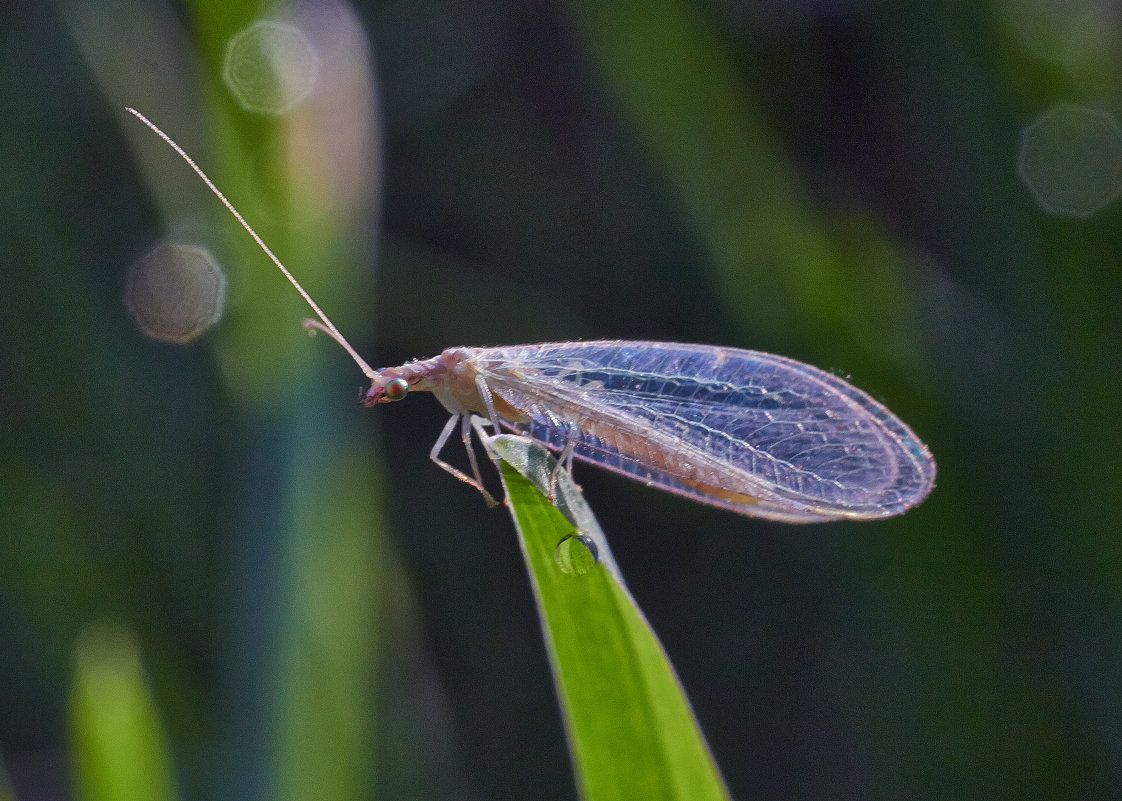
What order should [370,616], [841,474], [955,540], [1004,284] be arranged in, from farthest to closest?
[1004,284], [955,540], [370,616], [841,474]

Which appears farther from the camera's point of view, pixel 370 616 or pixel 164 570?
pixel 164 570

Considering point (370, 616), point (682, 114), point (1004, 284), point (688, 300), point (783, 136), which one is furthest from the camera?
point (688, 300)

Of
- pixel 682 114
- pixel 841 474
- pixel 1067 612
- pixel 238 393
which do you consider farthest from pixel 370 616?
pixel 1067 612

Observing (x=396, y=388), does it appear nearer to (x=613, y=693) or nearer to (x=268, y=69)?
(x=268, y=69)

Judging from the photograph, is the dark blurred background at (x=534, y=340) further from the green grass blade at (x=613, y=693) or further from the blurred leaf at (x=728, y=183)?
the green grass blade at (x=613, y=693)

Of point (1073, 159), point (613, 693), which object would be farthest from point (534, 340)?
point (613, 693)

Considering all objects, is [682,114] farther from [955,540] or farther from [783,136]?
[955,540]
